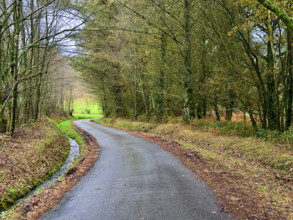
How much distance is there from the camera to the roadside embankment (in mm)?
4105

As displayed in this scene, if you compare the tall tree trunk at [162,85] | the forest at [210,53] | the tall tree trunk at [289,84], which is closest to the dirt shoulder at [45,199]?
the forest at [210,53]

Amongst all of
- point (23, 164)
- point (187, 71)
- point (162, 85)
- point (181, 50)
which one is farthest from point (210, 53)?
point (23, 164)

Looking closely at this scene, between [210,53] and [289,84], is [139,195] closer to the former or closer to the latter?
[289,84]

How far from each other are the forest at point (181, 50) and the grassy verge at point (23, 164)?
1594 mm

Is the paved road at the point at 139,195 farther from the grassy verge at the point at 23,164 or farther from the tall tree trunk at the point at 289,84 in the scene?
the tall tree trunk at the point at 289,84

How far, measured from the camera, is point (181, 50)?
50.0 feet

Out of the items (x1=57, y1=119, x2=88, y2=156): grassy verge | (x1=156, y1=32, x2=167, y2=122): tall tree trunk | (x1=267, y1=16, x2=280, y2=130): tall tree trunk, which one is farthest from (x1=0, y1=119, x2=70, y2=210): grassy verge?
(x1=156, y1=32, x2=167, y2=122): tall tree trunk

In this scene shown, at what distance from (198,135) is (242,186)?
23.0 feet

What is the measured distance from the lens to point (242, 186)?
518 cm

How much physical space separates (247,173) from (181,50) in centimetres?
1083

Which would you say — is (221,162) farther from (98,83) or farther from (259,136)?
(98,83)

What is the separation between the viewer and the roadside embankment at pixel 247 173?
4105 mm

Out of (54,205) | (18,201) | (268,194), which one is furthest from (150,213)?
(18,201)

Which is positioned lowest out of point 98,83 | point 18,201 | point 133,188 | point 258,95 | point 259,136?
point 18,201
